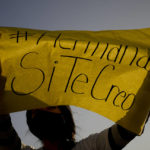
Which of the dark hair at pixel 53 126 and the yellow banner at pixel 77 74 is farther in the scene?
the dark hair at pixel 53 126

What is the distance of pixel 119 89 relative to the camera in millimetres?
1461

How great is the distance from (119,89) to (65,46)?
0.45 meters

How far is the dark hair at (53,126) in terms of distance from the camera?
151 cm

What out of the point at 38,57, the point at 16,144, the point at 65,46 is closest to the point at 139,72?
the point at 65,46

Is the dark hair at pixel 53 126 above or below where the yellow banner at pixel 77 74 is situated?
below

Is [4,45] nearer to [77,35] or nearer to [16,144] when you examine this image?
[77,35]

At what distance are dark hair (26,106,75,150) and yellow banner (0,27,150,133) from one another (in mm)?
174

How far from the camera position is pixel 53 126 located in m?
1.50

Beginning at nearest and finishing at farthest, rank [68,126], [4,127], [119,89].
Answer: [4,127]
[119,89]
[68,126]

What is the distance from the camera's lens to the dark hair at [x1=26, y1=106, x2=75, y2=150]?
1.51m

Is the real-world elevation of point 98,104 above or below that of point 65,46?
below

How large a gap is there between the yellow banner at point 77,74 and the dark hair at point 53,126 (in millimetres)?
174

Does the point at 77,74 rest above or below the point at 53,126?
above

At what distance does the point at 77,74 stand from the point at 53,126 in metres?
0.37
